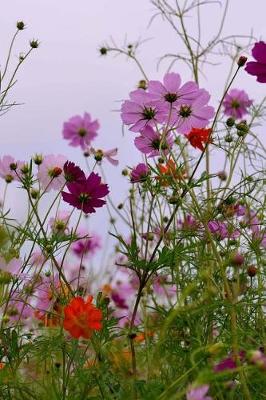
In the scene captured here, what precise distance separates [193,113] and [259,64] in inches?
6.7

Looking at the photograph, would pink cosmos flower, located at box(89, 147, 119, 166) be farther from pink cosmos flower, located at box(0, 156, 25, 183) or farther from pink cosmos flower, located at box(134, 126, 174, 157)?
pink cosmos flower, located at box(134, 126, 174, 157)

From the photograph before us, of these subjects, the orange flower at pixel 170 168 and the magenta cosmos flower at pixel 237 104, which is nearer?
the orange flower at pixel 170 168

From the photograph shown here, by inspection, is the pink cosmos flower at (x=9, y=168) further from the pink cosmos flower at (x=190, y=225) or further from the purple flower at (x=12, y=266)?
the pink cosmos flower at (x=190, y=225)

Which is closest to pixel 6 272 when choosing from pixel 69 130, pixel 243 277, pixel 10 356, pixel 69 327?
pixel 10 356

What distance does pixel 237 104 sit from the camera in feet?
6.64

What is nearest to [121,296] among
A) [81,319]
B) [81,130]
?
[81,130]

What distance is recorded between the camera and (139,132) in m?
1.19

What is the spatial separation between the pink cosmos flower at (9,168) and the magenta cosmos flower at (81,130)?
2.25ft

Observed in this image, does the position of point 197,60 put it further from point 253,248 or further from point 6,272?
point 6,272

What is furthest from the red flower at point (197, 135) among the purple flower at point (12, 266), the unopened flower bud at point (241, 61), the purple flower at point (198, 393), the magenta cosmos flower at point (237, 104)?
the magenta cosmos flower at point (237, 104)

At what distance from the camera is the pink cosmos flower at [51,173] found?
4.40 feet

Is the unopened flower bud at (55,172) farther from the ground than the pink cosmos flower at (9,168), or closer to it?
closer to it

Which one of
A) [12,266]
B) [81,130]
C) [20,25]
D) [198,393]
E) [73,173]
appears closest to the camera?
[198,393]

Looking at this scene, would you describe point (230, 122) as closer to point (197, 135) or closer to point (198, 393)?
point (197, 135)
